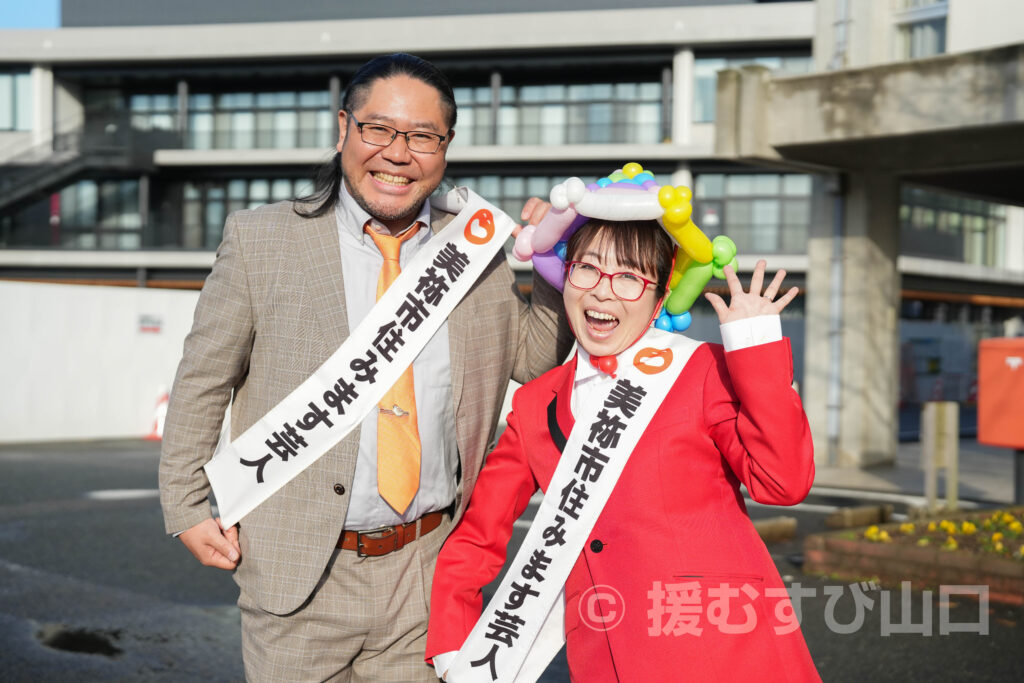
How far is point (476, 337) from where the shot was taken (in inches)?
110

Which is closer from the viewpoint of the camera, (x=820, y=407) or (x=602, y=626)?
(x=602, y=626)

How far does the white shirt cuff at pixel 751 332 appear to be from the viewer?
2107 millimetres

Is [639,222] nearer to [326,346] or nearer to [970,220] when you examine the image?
[326,346]

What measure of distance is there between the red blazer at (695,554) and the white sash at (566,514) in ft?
0.10

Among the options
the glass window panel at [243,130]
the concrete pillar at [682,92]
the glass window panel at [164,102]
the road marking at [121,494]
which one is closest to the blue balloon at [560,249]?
the road marking at [121,494]

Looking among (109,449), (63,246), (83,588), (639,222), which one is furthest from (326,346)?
(63,246)

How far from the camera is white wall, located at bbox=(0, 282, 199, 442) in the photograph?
14602 mm

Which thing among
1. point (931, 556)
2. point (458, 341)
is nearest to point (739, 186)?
point (931, 556)

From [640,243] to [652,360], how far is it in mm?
272

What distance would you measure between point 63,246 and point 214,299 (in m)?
31.4

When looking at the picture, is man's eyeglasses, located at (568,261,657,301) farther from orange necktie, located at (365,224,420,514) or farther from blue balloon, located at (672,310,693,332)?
orange necktie, located at (365,224,420,514)

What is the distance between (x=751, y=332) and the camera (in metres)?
2.12

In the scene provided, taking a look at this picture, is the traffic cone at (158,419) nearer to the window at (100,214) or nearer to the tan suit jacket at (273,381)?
the tan suit jacket at (273,381)

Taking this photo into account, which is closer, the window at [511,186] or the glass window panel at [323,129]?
the window at [511,186]
